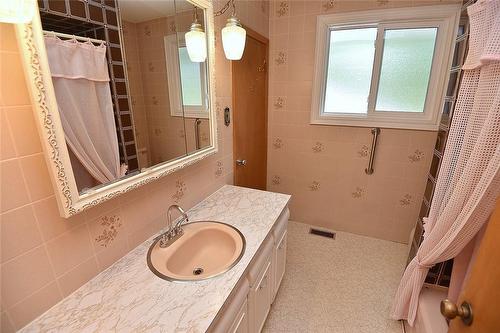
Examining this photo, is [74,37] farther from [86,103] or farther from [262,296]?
[262,296]

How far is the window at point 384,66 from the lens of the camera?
1.88 m

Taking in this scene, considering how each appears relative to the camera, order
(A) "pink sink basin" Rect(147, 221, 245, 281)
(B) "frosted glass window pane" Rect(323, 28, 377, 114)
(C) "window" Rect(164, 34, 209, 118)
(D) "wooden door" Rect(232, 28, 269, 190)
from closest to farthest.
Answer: (A) "pink sink basin" Rect(147, 221, 245, 281) < (C) "window" Rect(164, 34, 209, 118) < (D) "wooden door" Rect(232, 28, 269, 190) < (B) "frosted glass window pane" Rect(323, 28, 377, 114)

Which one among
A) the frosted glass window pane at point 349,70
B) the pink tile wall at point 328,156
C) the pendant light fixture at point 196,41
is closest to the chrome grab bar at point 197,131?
the pendant light fixture at point 196,41

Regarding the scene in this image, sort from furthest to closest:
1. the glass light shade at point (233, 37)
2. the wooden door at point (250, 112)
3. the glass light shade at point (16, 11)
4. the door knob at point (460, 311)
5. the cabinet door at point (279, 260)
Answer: the wooden door at point (250, 112) → the cabinet door at point (279, 260) → the glass light shade at point (233, 37) → the door knob at point (460, 311) → the glass light shade at point (16, 11)

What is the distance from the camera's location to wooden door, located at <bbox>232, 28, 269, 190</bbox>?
186 centimetres

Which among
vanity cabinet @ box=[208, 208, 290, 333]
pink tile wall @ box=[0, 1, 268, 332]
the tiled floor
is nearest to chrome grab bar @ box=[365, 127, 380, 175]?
the tiled floor

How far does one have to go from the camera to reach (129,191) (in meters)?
0.99

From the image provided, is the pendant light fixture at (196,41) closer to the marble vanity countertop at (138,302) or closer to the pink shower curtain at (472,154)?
the marble vanity countertop at (138,302)

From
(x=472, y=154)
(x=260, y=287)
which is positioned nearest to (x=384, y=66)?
(x=472, y=154)

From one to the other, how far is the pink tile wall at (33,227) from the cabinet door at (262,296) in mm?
666

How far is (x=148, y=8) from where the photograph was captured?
1046 millimetres

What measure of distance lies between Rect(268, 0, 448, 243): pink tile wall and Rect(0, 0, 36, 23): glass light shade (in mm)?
2022

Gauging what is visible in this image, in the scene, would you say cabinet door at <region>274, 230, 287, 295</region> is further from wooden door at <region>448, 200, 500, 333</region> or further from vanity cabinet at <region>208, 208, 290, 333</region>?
wooden door at <region>448, 200, 500, 333</region>

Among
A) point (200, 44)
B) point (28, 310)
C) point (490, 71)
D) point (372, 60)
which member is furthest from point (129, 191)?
point (372, 60)
